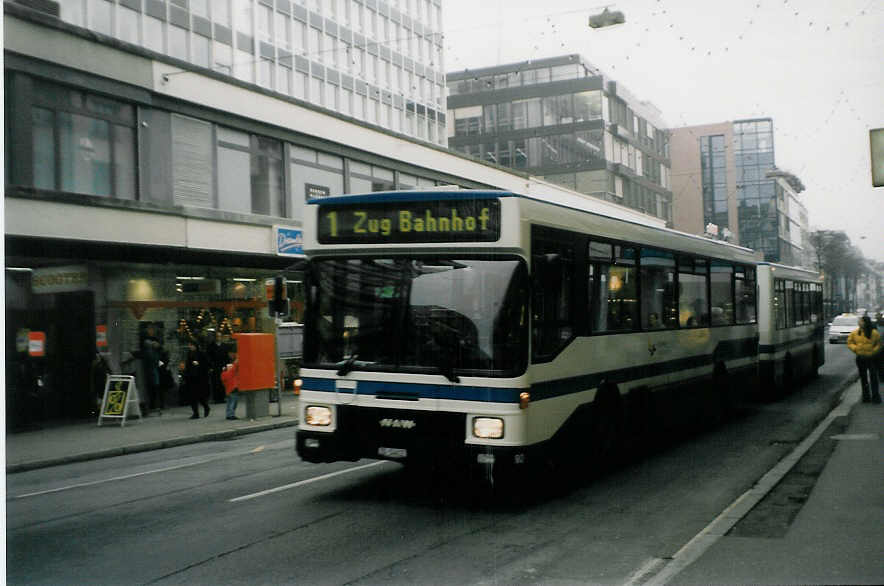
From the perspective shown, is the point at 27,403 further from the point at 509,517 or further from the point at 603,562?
the point at 603,562

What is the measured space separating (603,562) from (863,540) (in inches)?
74.9

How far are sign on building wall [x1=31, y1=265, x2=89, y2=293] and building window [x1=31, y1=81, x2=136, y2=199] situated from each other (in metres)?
1.57

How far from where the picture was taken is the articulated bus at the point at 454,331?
7586 millimetres

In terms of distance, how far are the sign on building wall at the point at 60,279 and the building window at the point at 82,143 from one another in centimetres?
157

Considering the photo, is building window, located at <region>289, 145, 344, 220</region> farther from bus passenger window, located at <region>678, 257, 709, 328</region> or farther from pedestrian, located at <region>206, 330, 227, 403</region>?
bus passenger window, located at <region>678, 257, 709, 328</region>

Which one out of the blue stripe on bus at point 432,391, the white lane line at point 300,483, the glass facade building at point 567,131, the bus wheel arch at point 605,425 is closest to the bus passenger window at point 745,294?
the bus wheel arch at point 605,425

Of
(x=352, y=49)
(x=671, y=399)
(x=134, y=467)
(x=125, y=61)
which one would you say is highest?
(x=352, y=49)

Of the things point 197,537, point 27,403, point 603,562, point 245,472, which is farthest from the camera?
point 27,403

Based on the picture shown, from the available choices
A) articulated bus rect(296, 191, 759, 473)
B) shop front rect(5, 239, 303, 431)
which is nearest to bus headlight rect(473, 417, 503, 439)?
articulated bus rect(296, 191, 759, 473)

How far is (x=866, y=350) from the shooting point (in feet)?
55.9

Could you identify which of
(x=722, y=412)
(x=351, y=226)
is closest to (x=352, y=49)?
(x=722, y=412)

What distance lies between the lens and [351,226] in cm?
831

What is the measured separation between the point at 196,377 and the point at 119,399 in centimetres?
174

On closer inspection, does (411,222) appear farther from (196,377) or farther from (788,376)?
(788,376)
